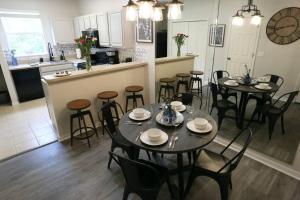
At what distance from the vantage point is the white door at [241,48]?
2814 mm

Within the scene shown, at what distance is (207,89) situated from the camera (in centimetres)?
365

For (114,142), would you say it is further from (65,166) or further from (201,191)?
(201,191)

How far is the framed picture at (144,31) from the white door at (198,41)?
75cm

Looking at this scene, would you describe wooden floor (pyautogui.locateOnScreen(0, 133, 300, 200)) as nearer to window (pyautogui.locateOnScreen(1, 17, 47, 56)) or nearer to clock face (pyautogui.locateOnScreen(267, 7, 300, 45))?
clock face (pyautogui.locateOnScreen(267, 7, 300, 45))

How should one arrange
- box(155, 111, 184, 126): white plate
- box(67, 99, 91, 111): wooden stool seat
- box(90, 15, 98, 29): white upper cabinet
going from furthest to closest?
box(90, 15, 98, 29): white upper cabinet, box(67, 99, 91, 111): wooden stool seat, box(155, 111, 184, 126): white plate

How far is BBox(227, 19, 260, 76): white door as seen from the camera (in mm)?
2814

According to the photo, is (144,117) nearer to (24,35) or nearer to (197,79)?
(197,79)

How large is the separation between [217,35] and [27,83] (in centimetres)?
485

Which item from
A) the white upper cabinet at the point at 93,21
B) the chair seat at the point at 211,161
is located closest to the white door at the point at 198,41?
the chair seat at the point at 211,161

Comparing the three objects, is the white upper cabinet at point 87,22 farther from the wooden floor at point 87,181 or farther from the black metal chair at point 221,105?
the black metal chair at point 221,105

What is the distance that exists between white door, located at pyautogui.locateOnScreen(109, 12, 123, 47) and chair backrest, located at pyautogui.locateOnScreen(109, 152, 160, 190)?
335 centimetres

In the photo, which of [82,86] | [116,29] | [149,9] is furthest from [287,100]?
[116,29]

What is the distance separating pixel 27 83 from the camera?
16.1 feet

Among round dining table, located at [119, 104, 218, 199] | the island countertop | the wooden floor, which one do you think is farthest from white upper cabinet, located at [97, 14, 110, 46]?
round dining table, located at [119, 104, 218, 199]
